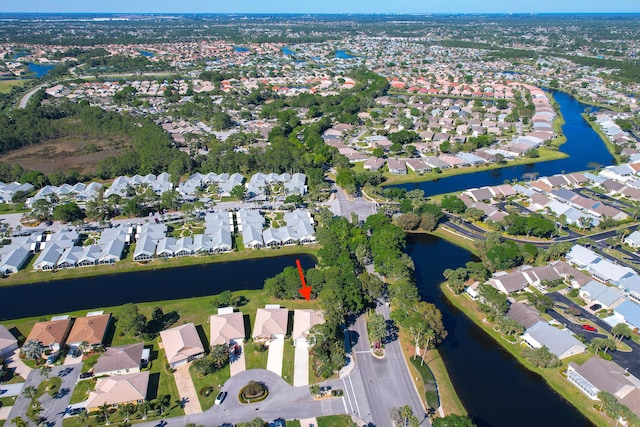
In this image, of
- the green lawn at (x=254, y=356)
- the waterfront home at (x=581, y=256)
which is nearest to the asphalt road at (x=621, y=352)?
the waterfront home at (x=581, y=256)

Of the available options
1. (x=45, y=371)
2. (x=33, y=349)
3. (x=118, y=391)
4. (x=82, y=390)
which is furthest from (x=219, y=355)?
(x=33, y=349)

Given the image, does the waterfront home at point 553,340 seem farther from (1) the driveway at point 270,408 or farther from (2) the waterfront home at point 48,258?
(2) the waterfront home at point 48,258

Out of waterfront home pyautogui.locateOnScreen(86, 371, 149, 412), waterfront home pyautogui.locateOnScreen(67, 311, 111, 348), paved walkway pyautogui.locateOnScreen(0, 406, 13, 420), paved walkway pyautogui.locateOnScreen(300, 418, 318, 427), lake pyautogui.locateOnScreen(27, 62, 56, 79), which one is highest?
waterfront home pyautogui.locateOnScreen(86, 371, 149, 412)

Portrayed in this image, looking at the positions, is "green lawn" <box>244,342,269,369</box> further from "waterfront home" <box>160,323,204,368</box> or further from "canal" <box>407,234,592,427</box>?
"canal" <box>407,234,592,427</box>

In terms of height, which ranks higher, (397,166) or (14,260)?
(14,260)

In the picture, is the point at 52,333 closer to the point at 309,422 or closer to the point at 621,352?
the point at 309,422

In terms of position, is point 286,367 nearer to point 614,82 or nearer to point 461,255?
point 461,255

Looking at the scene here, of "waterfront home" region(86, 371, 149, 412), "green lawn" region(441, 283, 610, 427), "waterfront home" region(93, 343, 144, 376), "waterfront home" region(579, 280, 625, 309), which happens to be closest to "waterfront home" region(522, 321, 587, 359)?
"green lawn" region(441, 283, 610, 427)
